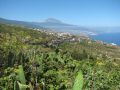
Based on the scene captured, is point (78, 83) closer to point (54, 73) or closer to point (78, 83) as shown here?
point (78, 83)

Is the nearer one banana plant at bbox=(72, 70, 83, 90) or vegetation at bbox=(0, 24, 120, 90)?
banana plant at bbox=(72, 70, 83, 90)

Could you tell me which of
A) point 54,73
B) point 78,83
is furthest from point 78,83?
point 54,73

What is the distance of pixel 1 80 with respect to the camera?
76.5 feet

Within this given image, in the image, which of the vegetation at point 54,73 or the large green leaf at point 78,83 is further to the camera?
the vegetation at point 54,73

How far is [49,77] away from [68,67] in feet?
35.7

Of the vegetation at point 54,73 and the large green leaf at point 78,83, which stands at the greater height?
the large green leaf at point 78,83

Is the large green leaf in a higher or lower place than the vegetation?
higher

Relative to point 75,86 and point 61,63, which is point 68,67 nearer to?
point 61,63

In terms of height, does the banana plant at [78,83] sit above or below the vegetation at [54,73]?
above

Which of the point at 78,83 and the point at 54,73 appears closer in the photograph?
the point at 78,83

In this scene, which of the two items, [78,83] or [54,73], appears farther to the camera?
[54,73]

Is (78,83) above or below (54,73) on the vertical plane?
above

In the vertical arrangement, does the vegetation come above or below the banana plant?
below

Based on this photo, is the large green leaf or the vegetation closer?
the large green leaf
